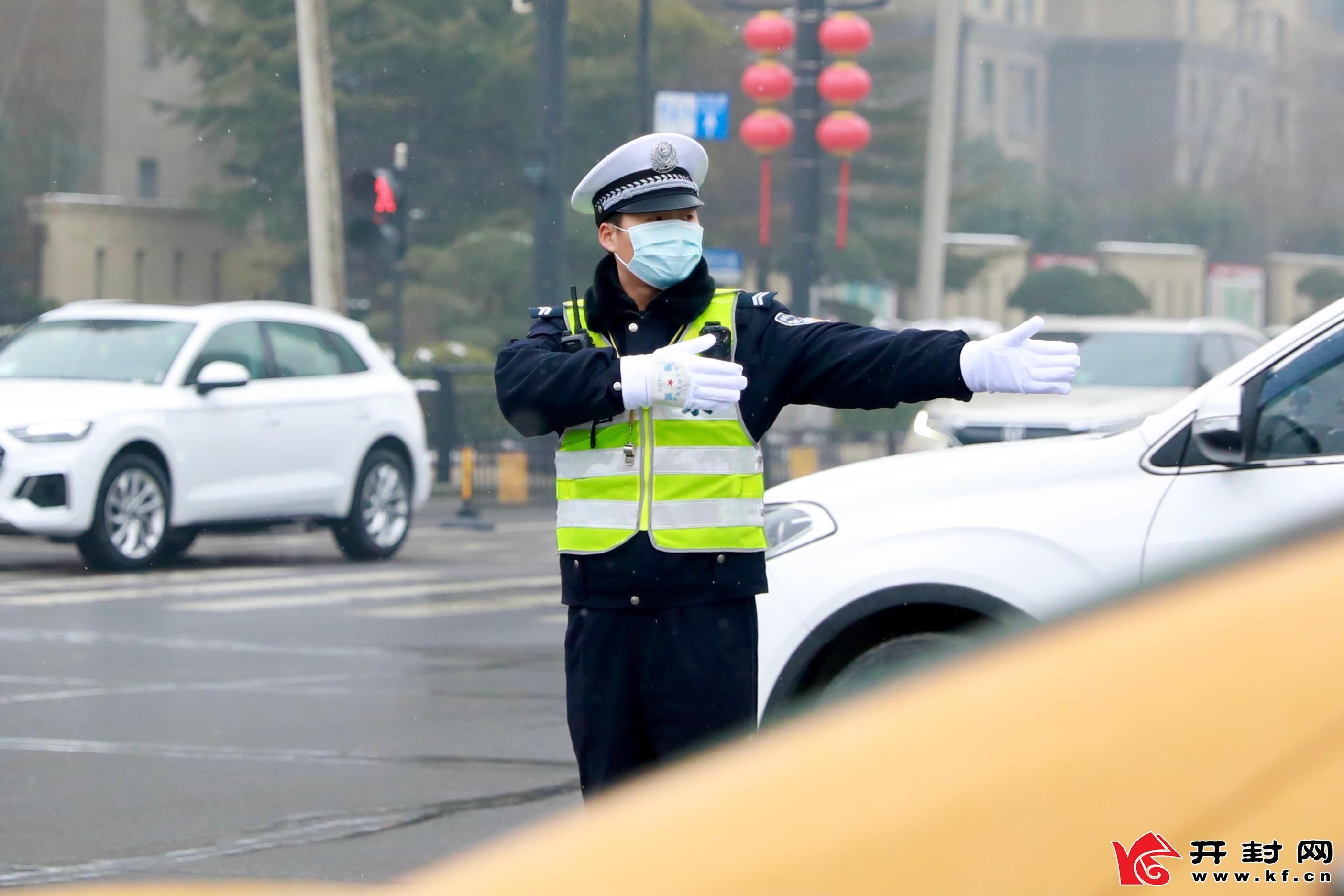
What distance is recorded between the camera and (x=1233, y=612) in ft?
4.31

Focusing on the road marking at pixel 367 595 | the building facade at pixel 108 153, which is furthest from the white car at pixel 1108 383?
the building facade at pixel 108 153

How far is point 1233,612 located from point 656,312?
2.57 meters

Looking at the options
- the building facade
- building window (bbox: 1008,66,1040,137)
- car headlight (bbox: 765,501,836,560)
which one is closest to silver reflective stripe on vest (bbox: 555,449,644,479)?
car headlight (bbox: 765,501,836,560)

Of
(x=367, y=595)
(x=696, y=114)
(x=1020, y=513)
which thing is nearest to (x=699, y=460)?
(x=1020, y=513)

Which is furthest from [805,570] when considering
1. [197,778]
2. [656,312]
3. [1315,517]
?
[1315,517]

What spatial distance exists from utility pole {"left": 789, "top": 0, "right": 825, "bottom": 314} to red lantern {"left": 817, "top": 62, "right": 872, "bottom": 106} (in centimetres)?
40

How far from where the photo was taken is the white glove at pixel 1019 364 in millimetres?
3682

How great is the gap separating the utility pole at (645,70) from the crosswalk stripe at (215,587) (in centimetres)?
850

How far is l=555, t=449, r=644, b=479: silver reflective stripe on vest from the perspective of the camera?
145 inches

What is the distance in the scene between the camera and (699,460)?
12.1 ft

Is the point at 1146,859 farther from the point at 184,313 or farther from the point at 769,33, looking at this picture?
the point at 769,33

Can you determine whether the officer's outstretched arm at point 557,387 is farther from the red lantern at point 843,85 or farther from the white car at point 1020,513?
the red lantern at point 843,85

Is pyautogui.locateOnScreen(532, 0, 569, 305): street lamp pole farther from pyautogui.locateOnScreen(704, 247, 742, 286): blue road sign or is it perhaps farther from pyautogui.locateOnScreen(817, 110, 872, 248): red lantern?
pyautogui.locateOnScreen(817, 110, 872, 248): red lantern

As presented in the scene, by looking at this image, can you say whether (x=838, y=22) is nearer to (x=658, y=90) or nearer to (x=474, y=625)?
(x=658, y=90)
